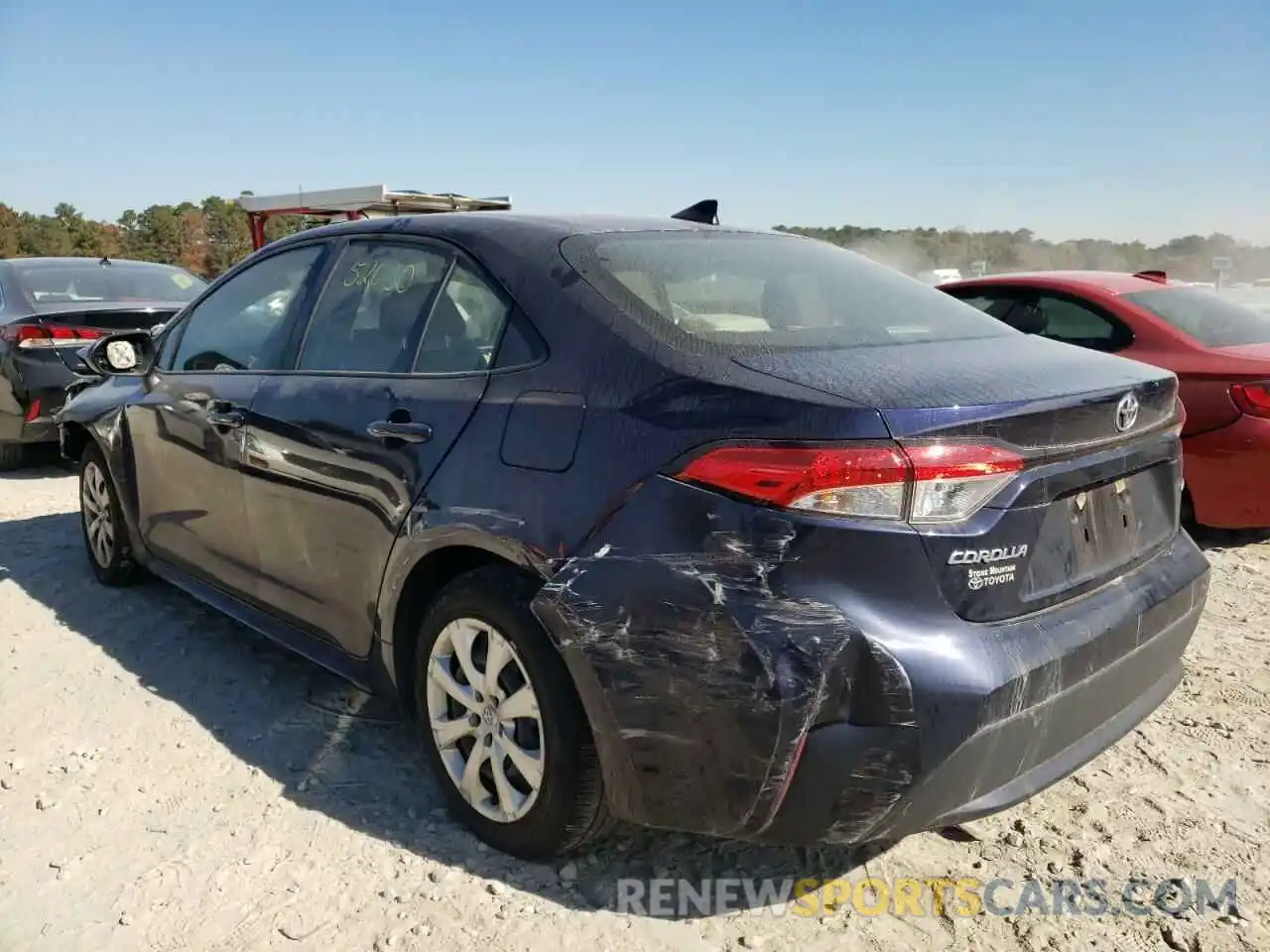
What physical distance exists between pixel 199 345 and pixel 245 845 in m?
2.09

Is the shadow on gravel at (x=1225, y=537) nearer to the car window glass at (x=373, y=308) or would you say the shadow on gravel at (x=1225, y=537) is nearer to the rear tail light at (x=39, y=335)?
the car window glass at (x=373, y=308)

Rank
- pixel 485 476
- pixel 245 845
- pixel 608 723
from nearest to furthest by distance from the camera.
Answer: pixel 608 723
pixel 485 476
pixel 245 845

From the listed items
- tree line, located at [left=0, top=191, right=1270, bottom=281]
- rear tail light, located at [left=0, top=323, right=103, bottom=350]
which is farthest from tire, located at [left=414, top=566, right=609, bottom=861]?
tree line, located at [left=0, top=191, right=1270, bottom=281]

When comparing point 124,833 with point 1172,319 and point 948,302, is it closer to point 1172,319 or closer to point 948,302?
point 948,302

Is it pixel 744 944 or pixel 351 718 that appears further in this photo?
pixel 351 718

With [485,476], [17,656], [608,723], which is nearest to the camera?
[608,723]

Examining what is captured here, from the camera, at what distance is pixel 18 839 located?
263 cm

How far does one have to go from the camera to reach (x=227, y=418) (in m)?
3.39

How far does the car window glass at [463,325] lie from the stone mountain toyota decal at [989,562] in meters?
1.25

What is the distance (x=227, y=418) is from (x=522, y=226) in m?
1.35

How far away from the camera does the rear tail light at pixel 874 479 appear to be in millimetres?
1892

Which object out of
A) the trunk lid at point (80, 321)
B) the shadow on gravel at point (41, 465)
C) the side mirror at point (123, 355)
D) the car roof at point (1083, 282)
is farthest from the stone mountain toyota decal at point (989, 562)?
the shadow on gravel at point (41, 465)

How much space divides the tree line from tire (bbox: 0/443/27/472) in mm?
31927

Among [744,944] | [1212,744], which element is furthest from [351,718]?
[1212,744]
